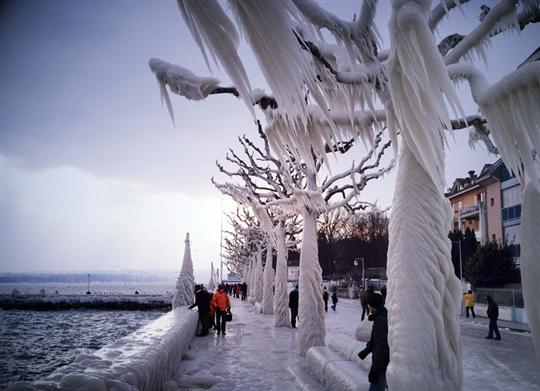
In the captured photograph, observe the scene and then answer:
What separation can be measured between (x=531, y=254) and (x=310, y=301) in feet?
23.0

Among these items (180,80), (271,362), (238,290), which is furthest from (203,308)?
(238,290)

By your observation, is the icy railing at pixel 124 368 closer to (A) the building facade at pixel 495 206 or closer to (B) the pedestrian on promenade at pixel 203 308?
(B) the pedestrian on promenade at pixel 203 308

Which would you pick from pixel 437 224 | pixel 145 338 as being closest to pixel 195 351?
pixel 145 338

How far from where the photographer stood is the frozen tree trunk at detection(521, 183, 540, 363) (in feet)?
16.2

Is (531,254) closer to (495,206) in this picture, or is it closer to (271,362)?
(271,362)

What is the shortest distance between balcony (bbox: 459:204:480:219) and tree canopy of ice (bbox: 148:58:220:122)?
145 feet

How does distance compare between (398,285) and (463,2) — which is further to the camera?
(463,2)

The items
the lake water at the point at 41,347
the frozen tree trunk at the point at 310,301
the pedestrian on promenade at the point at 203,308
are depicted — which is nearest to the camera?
the frozen tree trunk at the point at 310,301

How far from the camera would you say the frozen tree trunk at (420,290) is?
382cm

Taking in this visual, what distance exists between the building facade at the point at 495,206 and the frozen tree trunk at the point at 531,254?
1139 inches

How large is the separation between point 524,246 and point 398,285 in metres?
2.06

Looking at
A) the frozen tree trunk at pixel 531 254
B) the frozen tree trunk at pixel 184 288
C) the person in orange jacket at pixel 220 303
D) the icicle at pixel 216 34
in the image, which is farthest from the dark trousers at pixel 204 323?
the icicle at pixel 216 34

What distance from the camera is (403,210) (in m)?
4.31

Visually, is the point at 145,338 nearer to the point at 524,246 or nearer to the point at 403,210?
the point at 403,210
